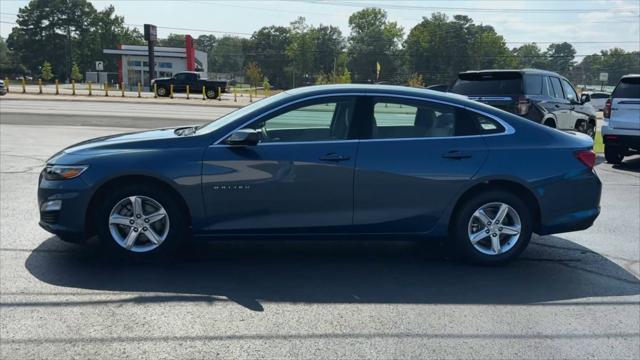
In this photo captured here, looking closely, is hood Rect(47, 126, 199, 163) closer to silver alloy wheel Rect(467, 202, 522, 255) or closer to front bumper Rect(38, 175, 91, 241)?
front bumper Rect(38, 175, 91, 241)

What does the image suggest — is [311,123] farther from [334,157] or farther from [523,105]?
[523,105]

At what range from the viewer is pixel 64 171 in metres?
4.86

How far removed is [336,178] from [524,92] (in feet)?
25.3

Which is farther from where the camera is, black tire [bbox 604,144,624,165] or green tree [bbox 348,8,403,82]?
green tree [bbox 348,8,403,82]

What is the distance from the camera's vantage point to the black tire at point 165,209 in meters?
4.87

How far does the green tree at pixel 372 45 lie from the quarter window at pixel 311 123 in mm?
84049

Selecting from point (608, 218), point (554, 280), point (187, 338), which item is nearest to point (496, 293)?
point (554, 280)

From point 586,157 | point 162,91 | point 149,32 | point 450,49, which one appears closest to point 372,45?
point 450,49

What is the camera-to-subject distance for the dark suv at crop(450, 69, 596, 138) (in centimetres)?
1127

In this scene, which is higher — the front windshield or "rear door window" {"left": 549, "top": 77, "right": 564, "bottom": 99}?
"rear door window" {"left": 549, "top": 77, "right": 564, "bottom": 99}

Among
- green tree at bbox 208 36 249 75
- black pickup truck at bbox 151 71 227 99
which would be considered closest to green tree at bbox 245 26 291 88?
green tree at bbox 208 36 249 75

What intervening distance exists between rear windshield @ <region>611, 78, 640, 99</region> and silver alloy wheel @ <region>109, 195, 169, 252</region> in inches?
411

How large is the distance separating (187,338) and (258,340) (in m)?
0.46

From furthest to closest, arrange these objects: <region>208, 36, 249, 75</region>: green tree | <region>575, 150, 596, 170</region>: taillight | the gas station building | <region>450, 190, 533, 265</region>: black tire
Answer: <region>208, 36, 249, 75</region>: green tree
the gas station building
<region>575, 150, 596, 170</region>: taillight
<region>450, 190, 533, 265</region>: black tire
